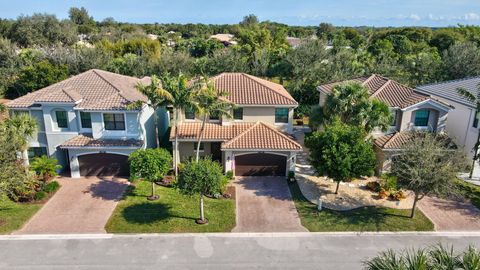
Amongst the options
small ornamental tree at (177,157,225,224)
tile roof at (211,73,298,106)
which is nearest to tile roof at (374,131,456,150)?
tile roof at (211,73,298,106)

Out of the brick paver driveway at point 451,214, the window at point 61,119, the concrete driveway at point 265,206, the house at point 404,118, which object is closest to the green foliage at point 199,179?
the concrete driveway at point 265,206

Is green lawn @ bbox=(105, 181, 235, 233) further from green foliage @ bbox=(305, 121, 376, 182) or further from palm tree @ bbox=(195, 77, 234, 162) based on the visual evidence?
green foliage @ bbox=(305, 121, 376, 182)

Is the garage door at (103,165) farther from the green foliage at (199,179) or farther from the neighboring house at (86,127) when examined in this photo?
the green foliage at (199,179)

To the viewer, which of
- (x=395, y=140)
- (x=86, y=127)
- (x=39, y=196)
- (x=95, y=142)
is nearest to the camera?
(x=39, y=196)

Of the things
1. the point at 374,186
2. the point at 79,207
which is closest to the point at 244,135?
the point at 374,186

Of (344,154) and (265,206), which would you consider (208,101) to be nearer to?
(265,206)

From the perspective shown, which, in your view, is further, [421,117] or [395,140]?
[421,117]
